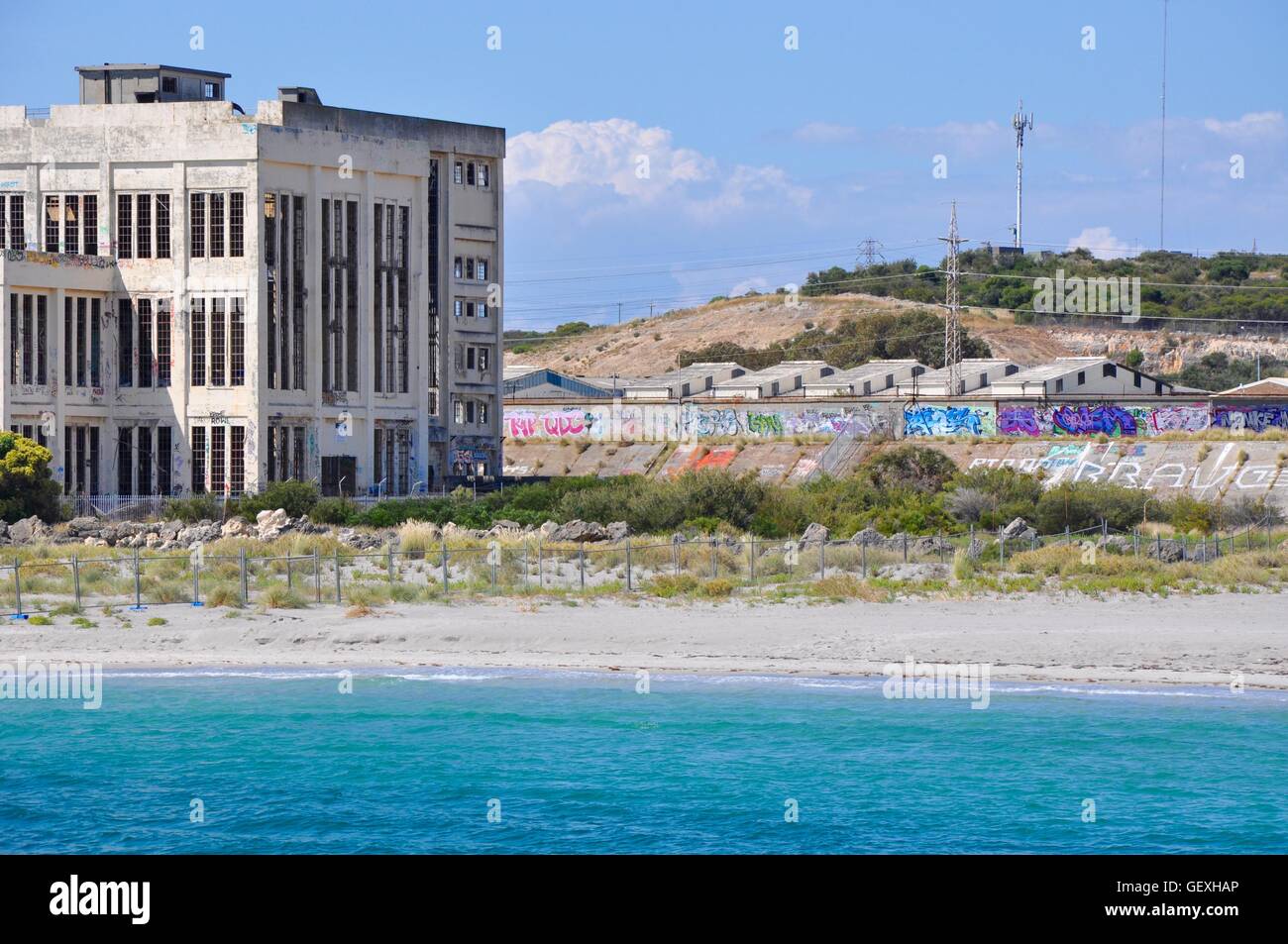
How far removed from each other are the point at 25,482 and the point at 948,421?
42778mm

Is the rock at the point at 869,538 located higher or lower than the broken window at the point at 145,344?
lower

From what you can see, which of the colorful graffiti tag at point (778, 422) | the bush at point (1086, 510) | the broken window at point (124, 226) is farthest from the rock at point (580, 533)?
the colorful graffiti tag at point (778, 422)

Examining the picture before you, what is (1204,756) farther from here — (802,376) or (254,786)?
(802,376)

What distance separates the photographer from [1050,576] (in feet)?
123

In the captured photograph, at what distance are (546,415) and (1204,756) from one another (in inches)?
2733

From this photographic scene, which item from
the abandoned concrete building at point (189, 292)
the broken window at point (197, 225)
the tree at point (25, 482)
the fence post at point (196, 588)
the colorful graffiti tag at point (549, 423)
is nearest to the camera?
the fence post at point (196, 588)

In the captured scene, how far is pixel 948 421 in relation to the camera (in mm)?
77625

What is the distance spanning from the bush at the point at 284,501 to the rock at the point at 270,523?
1234mm

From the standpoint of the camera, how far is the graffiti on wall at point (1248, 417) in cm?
7138

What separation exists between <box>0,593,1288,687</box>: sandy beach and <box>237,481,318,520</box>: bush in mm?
21611

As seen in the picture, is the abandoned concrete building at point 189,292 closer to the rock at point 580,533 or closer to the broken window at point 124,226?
the broken window at point 124,226

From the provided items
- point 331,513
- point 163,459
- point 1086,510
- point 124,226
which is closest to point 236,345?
point 163,459

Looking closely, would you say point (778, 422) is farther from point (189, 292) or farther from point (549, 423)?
point (189, 292)
